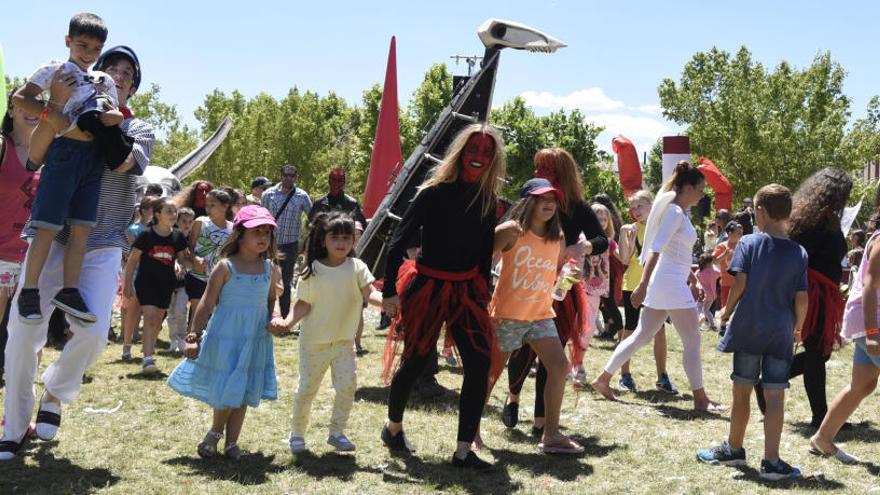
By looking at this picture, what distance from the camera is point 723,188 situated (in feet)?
52.3

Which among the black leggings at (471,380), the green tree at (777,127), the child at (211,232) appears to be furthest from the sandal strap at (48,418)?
the green tree at (777,127)

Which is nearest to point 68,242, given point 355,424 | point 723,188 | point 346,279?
point 346,279

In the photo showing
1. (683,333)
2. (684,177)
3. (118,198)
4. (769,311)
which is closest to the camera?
(118,198)

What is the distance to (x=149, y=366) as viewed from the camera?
25.2ft

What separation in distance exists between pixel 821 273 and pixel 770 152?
31044 millimetres

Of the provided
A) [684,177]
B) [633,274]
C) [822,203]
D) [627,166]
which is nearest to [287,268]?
[633,274]

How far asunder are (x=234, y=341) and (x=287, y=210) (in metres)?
6.68

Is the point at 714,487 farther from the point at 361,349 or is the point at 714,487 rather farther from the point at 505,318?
the point at 361,349

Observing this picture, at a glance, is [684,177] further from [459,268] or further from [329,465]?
[329,465]

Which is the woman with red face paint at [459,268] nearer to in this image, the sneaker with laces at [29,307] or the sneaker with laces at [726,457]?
the sneaker with laces at [726,457]

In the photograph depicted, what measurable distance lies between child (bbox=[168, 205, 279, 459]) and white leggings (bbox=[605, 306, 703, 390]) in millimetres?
3272

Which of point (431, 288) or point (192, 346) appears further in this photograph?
point (431, 288)

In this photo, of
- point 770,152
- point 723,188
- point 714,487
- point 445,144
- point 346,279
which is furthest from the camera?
point 770,152

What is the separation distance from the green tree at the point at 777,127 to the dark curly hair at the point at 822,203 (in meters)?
30.4
